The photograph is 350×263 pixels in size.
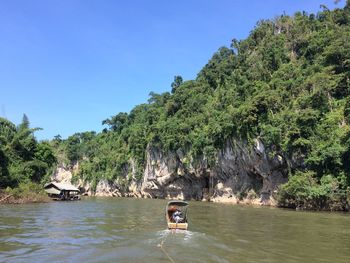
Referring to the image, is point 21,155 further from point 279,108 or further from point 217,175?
point 279,108

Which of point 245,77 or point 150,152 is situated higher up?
point 245,77

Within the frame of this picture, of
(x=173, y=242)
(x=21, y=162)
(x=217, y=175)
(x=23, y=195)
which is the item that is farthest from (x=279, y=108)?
(x=21, y=162)

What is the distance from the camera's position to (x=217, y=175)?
184ft

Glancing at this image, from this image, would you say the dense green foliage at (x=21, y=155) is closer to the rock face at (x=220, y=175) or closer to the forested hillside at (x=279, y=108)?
the forested hillside at (x=279, y=108)

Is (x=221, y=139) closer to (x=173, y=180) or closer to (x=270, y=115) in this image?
(x=270, y=115)

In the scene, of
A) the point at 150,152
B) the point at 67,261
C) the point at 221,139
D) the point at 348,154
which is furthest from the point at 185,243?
the point at 150,152

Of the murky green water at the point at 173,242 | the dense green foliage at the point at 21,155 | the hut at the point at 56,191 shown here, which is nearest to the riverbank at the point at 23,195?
Result: the dense green foliage at the point at 21,155

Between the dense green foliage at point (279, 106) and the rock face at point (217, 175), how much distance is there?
147 centimetres

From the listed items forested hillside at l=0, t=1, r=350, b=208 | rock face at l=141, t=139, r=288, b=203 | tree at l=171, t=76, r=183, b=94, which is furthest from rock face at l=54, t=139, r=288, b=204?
tree at l=171, t=76, r=183, b=94

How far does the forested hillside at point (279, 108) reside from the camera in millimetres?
38094

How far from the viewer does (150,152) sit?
235 feet

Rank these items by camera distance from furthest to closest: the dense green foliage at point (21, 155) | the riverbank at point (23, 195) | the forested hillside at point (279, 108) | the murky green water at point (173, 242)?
the dense green foliage at point (21, 155)
the riverbank at point (23, 195)
the forested hillside at point (279, 108)
the murky green water at point (173, 242)

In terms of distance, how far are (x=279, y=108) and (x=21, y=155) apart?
111ft

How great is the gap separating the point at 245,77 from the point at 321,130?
19230 millimetres
